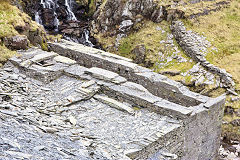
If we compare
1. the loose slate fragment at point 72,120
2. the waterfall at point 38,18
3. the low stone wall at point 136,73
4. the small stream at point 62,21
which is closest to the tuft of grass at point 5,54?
→ the low stone wall at point 136,73

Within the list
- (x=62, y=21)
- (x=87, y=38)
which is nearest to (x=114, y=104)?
(x=87, y=38)

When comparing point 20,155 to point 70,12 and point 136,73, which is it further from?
point 70,12

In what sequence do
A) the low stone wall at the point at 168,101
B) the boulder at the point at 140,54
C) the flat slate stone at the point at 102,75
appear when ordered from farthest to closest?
the boulder at the point at 140,54 → the flat slate stone at the point at 102,75 → the low stone wall at the point at 168,101

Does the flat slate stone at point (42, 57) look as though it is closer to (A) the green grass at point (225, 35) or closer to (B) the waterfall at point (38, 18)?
(B) the waterfall at point (38, 18)

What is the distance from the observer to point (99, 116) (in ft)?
44.8

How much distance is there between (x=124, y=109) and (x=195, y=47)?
15762 mm

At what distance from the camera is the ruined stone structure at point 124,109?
1207cm

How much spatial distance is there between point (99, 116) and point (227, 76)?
1470cm

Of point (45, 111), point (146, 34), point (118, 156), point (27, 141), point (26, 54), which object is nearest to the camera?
point (27, 141)

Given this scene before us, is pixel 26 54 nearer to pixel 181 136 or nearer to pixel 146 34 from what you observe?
pixel 181 136

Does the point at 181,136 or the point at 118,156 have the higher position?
the point at 118,156

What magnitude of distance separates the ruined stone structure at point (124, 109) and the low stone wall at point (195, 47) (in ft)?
27.1

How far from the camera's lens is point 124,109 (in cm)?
1415

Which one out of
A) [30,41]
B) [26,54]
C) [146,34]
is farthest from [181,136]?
[146,34]
